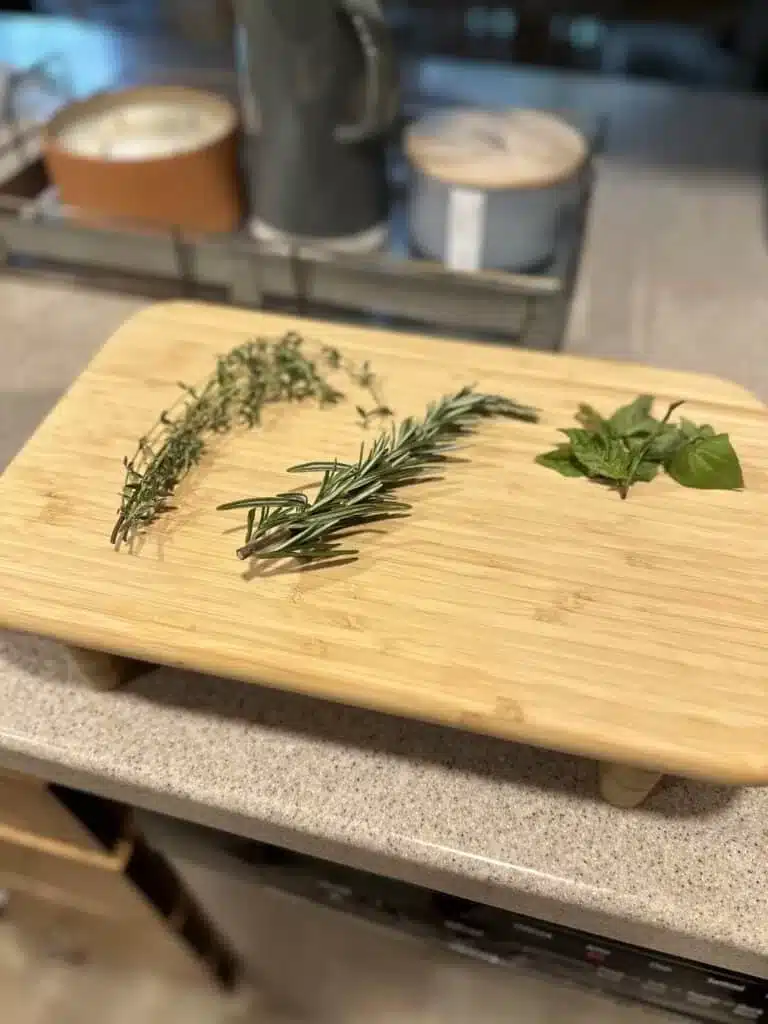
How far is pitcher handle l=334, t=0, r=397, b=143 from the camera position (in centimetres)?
57

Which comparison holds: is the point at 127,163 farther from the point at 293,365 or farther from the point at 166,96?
the point at 293,365

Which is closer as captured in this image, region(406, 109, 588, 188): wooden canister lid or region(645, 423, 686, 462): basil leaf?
region(645, 423, 686, 462): basil leaf

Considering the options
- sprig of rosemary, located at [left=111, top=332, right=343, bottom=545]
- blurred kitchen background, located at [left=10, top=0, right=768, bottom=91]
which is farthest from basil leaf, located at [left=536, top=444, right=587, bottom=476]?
blurred kitchen background, located at [left=10, top=0, right=768, bottom=91]

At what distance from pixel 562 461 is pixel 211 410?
0.62 ft

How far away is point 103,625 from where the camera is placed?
1.25 feet

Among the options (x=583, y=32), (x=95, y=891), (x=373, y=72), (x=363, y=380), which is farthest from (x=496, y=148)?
(x=95, y=891)

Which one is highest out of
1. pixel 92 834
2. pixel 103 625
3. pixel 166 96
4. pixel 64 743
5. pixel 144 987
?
pixel 166 96

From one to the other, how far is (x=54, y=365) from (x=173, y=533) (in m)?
0.33

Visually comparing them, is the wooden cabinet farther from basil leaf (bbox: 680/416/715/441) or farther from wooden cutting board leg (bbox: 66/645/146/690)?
basil leaf (bbox: 680/416/715/441)

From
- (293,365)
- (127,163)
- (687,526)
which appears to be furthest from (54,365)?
(687,526)

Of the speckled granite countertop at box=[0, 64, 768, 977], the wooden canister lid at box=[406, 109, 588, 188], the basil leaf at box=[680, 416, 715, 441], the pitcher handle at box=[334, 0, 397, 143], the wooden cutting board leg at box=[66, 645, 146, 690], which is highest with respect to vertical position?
the pitcher handle at box=[334, 0, 397, 143]

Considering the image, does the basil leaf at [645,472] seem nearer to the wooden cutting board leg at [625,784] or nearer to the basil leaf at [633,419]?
the basil leaf at [633,419]

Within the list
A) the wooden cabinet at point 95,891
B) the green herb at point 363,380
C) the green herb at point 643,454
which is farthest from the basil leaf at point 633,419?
the wooden cabinet at point 95,891

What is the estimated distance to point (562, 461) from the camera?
17.4 inches
